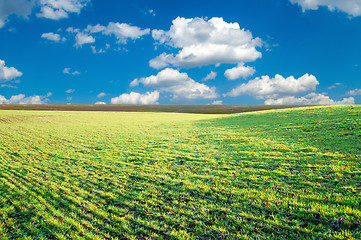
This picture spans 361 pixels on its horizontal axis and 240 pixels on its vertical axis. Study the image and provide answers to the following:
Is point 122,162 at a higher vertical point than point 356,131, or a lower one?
lower

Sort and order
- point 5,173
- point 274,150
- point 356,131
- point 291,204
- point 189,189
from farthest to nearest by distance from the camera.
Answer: point 356,131
point 274,150
point 5,173
point 189,189
point 291,204

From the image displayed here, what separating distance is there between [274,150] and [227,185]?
788 centimetres

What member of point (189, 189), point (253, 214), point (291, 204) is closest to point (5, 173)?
point (189, 189)

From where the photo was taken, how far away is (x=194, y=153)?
52.3ft

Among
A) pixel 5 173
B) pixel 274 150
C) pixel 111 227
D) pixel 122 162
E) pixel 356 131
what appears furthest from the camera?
pixel 356 131

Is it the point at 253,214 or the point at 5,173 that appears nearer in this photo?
the point at 253,214

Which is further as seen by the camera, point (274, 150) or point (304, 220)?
point (274, 150)

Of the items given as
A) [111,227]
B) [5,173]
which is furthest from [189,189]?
[5,173]

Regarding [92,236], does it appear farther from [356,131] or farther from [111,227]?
→ [356,131]

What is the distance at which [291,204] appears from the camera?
758 centimetres

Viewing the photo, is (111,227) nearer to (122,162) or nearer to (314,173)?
(122,162)

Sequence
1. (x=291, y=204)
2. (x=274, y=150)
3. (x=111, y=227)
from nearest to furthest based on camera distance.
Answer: (x=111, y=227) < (x=291, y=204) < (x=274, y=150)

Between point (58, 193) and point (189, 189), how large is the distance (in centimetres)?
647

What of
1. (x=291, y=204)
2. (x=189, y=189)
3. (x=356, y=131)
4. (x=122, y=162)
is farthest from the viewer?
(x=356, y=131)
